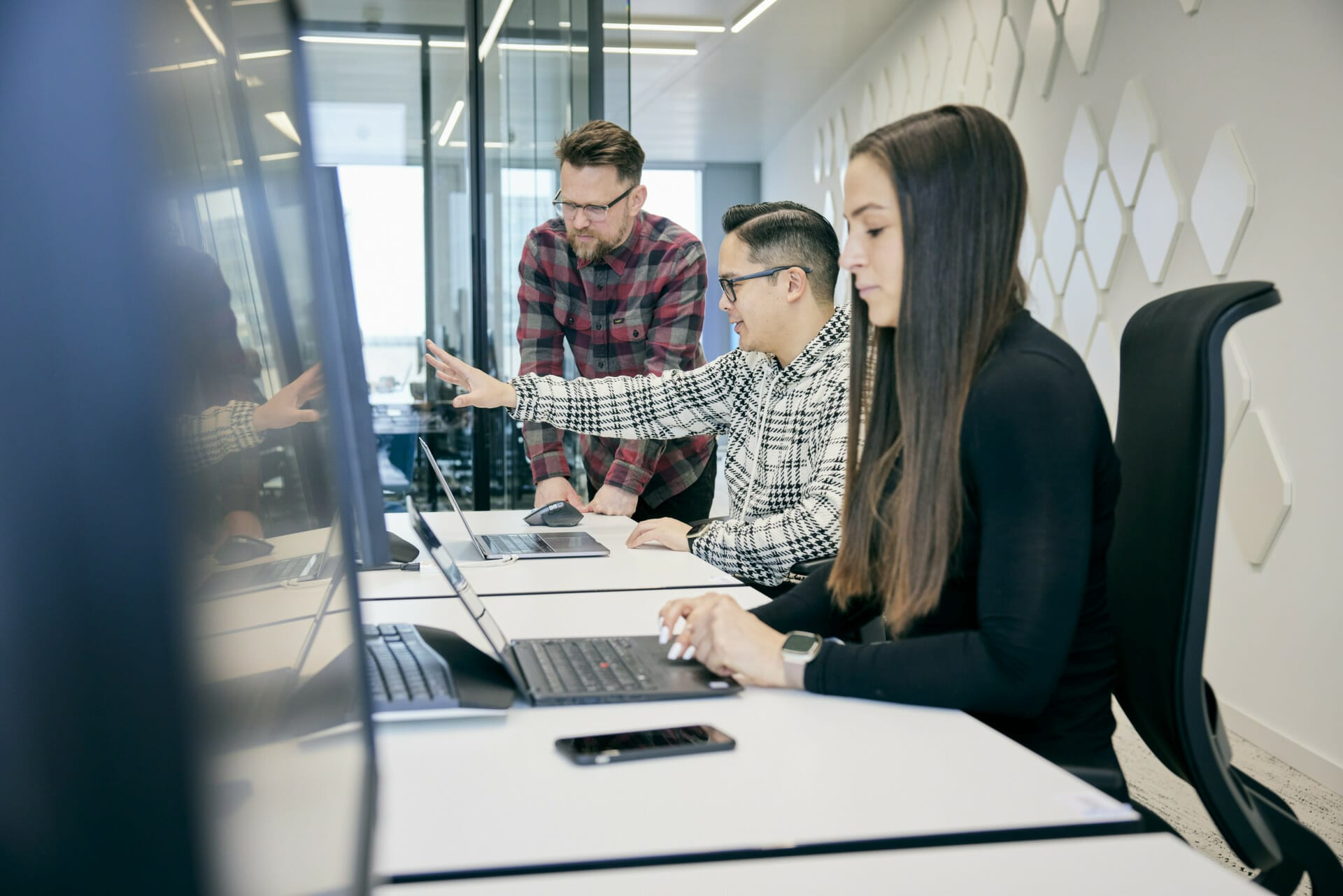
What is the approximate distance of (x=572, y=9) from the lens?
3.55 meters

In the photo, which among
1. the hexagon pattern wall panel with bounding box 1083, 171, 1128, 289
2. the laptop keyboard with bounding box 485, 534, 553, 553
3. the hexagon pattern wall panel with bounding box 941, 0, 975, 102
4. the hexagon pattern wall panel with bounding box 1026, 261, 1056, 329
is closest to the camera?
the laptop keyboard with bounding box 485, 534, 553, 553

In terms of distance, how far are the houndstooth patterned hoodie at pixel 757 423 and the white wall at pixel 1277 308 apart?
1.40m

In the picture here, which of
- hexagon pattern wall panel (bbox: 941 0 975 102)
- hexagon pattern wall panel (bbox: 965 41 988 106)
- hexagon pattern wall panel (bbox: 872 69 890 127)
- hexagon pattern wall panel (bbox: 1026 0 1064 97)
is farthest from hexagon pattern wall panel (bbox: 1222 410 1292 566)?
hexagon pattern wall panel (bbox: 872 69 890 127)

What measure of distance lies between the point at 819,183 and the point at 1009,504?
678cm

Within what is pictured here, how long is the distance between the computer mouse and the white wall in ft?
9.12

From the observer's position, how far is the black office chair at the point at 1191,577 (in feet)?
3.31

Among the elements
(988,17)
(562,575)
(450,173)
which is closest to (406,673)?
(562,575)

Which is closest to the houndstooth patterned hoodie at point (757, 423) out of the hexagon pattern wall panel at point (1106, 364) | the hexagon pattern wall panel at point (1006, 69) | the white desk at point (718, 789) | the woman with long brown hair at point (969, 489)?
the woman with long brown hair at point (969, 489)

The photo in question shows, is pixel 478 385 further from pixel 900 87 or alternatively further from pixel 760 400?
pixel 900 87

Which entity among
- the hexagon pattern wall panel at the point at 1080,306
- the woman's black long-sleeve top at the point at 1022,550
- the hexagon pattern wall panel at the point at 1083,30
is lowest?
the woman's black long-sleeve top at the point at 1022,550

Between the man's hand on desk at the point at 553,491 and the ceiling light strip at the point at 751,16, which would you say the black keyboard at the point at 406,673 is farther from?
the ceiling light strip at the point at 751,16

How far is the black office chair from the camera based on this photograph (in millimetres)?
1010

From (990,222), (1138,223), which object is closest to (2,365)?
(990,222)

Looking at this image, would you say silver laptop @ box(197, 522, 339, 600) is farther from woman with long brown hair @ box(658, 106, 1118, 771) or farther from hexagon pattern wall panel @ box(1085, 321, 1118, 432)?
hexagon pattern wall panel @ box(1085, 321, 1118, 432)
